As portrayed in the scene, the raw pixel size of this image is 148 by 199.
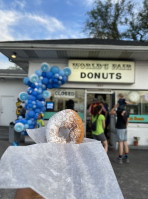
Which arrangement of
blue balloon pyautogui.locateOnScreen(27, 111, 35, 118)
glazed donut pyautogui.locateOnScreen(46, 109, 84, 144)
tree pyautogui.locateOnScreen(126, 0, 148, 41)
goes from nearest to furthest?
1. glazed donut pyautogui.locateOnScreen(46, 109, 84, 144)
2. blue balloon pyautogui.locateOnScreen(27, 111, 35, 118)
3. tree pyautogui.locateOnScreen(126, 0, 148, 41)

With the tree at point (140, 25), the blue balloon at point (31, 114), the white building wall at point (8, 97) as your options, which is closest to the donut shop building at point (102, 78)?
the blue balloon at point (31, 114)

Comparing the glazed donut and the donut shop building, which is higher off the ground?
the donut shop building

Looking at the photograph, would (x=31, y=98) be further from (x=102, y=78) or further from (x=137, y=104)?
(x=137, y=104)

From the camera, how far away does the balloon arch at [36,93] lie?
654 cm

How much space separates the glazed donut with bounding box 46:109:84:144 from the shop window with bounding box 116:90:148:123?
668 cm

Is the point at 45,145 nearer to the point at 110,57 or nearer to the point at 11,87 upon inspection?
the point at 110,57

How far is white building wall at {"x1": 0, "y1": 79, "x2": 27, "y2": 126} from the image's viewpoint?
14594 mm

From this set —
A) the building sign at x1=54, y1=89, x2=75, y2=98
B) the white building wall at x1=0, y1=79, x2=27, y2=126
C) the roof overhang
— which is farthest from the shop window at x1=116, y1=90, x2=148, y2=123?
the white building wall at x1=0, y1=79, x2=27, y2=126

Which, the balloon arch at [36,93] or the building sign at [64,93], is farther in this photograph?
the building sign at [64,93]

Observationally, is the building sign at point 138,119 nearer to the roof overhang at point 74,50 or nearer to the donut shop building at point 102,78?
the donut shop building at point 102,78

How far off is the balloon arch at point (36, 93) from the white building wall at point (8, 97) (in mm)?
8189

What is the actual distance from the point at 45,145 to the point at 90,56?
6.74 m

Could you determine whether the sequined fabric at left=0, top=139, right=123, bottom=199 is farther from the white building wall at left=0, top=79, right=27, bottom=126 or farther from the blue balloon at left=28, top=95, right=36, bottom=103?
the white building wall at left=0, top=79, right=27, bottom=126

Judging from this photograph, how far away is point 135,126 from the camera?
304 inches
